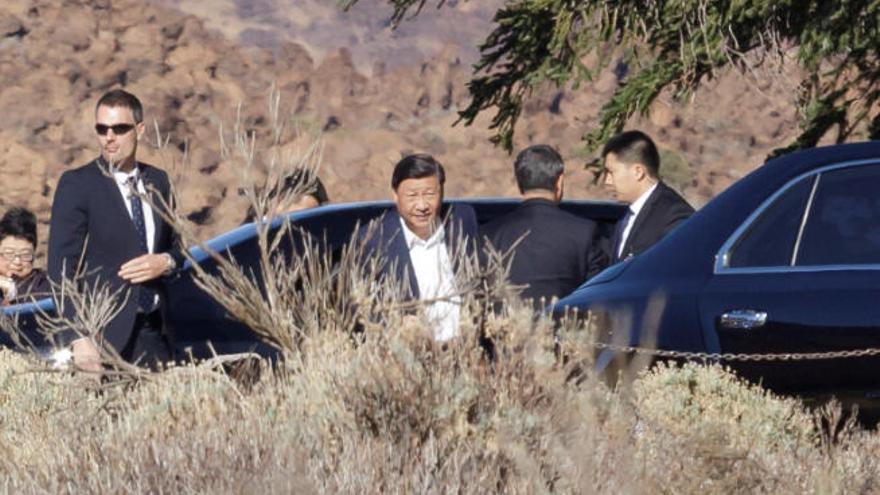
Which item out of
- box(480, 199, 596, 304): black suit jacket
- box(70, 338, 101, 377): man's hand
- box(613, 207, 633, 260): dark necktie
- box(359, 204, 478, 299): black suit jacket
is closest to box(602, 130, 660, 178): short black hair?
box(613, 207, 633, 260): dark necktie

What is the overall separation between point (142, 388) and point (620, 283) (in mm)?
1929

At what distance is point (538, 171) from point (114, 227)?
1.89 metres

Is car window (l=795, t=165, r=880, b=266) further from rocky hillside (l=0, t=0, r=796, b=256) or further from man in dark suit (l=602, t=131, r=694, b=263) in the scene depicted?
rocky hillside (l=0, t=0, r=796, b=256)

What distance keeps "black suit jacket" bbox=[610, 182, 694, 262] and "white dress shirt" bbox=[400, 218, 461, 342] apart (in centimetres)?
101

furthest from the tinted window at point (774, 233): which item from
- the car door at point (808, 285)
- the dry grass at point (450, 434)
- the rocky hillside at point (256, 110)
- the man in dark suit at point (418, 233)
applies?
the rocky hillside at point (256, 110)

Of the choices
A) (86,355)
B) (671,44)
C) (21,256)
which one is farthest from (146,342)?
(671,44)

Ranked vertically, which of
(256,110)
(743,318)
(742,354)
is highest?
(743,318)

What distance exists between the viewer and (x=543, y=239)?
9.13m

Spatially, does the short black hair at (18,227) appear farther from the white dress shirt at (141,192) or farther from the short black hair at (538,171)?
the short black hair at (538,171)

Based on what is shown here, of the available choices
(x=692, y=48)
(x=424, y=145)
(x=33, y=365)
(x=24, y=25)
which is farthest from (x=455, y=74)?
(x=33, y=365)

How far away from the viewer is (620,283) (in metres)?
8.03

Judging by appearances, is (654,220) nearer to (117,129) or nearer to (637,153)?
(637,153)

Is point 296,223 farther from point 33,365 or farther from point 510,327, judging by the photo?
point 510,327

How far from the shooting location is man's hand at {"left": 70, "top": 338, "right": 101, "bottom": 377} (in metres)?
8.74
